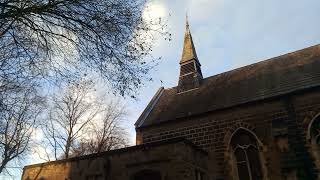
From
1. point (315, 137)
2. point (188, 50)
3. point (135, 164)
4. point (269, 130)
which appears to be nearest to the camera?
point (135, 164)

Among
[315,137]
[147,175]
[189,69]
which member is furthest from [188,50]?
[147,175]

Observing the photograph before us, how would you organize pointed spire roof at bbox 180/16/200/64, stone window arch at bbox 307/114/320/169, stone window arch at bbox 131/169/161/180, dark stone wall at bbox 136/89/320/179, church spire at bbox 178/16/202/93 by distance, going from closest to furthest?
stone window arch at bbox 131/169/161/180
stone window arch at bbox 307/114/320/169
dark stone wall at bbox 136/89/320/179
church spire at bbox 178/16/202/93
pointed spire roof at bbox 180/16/200/64

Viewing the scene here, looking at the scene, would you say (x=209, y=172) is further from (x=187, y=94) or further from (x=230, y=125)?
(x=187, y=94)

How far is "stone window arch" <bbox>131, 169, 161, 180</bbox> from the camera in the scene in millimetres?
14836

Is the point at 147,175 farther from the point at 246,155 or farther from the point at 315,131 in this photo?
the point at 315,131

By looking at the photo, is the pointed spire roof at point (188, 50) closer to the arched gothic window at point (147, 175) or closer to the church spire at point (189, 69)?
the church spire at point (189, 69)

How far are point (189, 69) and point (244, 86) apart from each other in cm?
595

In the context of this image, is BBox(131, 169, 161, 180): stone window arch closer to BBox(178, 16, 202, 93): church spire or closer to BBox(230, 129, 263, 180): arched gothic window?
BBox(230, 129, 263, 180): arched gothic window

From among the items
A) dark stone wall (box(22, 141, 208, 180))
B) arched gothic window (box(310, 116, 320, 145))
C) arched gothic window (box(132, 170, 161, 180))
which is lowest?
arched gothic window (box(132, 170, 161, 180))

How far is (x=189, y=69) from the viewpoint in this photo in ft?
82.7

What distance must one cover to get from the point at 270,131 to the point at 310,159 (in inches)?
89.6

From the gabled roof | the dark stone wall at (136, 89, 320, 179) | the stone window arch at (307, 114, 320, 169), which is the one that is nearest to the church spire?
the gabled roof

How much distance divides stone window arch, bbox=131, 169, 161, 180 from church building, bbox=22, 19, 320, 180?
1.8 inches

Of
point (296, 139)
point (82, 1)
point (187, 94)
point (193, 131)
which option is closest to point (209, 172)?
point (193, 131)
